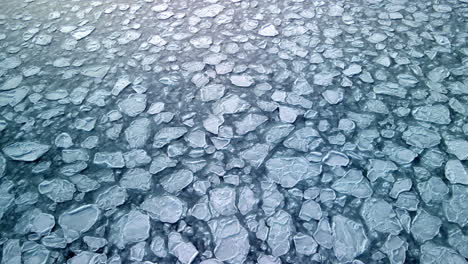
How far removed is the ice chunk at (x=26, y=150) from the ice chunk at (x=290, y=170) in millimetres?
1083

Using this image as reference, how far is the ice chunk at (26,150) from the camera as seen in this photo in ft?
5.80

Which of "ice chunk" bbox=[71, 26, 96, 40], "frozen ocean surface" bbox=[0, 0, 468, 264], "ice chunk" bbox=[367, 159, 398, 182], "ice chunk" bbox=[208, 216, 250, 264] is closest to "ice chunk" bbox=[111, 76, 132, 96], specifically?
"frozen ocean surface" bbox=[0, 0, 468, 264]

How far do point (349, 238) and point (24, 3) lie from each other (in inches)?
116

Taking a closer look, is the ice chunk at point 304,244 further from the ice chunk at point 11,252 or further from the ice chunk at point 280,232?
the ice chunk at point 11,252

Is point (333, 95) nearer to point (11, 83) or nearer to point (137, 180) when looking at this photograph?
point (137, 180)

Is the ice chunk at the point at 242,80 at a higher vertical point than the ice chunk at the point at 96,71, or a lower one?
lower

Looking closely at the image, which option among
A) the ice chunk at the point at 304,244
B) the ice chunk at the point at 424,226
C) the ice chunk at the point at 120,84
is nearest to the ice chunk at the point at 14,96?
the ice chunk at the point at 120,84

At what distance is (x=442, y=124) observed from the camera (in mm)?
1809

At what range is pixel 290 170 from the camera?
1669 mm

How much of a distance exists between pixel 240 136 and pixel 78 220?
804 millimetres

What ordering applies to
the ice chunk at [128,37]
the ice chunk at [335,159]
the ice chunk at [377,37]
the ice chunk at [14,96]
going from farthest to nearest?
1. the ice chunk at [128,37]
2. the ice chunk at [377,37]
3. the ice chunk at [14,96]
4. the ice chunk at [335,159]

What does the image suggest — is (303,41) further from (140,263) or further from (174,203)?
(140,263)

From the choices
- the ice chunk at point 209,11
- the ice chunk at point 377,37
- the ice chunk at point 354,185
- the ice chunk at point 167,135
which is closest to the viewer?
the ice chunk at point 354,185

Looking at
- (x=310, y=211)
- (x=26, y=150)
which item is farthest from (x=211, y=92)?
(x=26, y=150)
